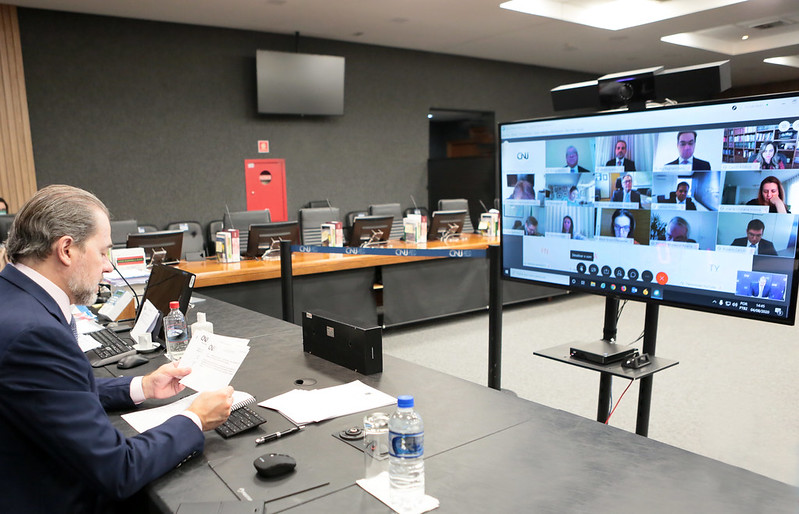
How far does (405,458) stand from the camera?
110cm

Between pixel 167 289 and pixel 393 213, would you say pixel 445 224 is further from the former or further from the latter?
pixel 167 289

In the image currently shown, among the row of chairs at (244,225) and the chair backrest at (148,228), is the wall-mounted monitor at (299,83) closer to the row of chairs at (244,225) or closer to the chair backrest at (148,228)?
the row of chairs at (244,225)

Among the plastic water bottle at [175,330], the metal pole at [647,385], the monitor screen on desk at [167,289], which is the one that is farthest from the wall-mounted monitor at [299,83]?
the metal pole at [647,385]

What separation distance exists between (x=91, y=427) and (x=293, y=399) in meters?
0.57

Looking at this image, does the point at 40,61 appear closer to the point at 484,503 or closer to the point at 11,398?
the point at 11,398

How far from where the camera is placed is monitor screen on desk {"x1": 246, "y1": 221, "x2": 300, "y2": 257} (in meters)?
4.55

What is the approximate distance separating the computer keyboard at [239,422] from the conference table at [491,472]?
0.02m

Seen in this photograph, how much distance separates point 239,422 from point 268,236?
3.27m

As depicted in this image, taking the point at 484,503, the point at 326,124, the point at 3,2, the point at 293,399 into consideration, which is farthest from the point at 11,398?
the point at 326,124

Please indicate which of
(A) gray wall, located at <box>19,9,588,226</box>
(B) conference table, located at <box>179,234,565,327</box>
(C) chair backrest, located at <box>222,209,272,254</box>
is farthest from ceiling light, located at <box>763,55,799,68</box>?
(C) chair backrest, located at <box>222,209,272,254</box>

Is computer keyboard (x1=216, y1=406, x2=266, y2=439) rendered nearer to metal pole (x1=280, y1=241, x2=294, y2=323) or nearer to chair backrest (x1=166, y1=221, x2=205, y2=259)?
metal pole (x1=280, y1=241, x2=294, y2=323)

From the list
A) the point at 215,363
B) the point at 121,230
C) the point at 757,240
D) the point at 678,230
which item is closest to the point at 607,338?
the point at 678,230

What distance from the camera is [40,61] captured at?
5633 millimetres

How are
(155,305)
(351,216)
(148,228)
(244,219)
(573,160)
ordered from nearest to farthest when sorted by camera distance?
1. (573,160)
2. (155,305)
3. (244,219)
4. (148,228)
5. (351,216)
